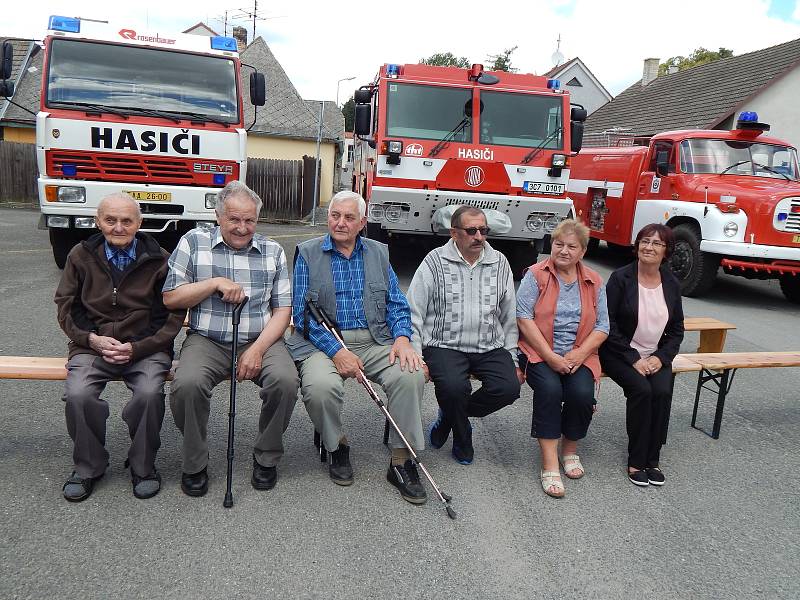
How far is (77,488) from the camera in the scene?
10.8 ft

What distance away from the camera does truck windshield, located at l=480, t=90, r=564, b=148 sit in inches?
359

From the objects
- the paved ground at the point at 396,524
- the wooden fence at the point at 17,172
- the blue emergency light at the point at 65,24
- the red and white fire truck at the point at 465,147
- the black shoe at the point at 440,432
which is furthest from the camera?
the wooden fence at the point at 17,172

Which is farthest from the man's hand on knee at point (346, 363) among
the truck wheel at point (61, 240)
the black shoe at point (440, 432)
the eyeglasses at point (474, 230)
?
the truck wheel at point (61, 240)

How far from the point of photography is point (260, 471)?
140 inches

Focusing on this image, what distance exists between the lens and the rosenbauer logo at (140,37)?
822 centimetres

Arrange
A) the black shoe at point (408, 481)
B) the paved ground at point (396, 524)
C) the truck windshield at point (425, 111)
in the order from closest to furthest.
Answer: the paved ground at point (396, 524) → the black shoe at point (408, 481) → the truck windshield at point (425, 111)

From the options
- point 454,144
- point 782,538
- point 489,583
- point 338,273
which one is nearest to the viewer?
point 489,583

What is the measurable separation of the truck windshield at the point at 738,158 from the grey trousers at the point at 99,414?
9.40m

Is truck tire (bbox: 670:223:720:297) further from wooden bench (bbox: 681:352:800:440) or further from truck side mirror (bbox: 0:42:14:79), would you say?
truck side mirror (bbox: 0:42:14:79)

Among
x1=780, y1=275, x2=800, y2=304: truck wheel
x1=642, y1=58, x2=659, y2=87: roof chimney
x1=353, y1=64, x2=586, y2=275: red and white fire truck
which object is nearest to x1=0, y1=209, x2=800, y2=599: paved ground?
x1=353, y1=64, x2=586, y2=275: red and white fire truck

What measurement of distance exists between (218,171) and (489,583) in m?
6.68

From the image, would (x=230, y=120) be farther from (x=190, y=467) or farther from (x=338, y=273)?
(x=190, y=467)

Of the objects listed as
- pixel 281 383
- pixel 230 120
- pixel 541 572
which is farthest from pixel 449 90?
pixel 541 572

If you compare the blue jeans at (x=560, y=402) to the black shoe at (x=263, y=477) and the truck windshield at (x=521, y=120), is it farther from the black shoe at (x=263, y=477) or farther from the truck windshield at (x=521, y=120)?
the truck windshield at (x=521, y=120)
